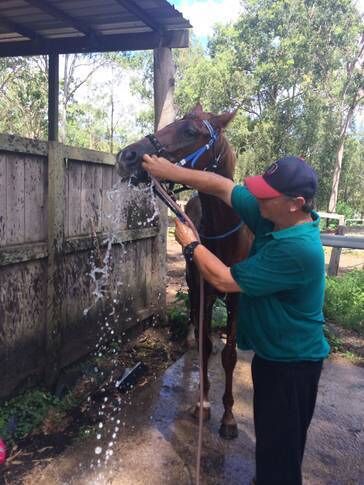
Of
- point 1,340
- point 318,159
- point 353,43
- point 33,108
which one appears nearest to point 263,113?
point 318,159

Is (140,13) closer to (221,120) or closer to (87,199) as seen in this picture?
(87,199)

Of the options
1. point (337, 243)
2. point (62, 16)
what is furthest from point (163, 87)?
point (337, 243)

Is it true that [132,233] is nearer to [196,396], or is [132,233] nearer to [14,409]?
[196,396]

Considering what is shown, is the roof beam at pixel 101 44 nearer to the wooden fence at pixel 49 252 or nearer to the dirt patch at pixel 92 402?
the wooden fence at pixel 49 252

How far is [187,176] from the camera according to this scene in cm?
252

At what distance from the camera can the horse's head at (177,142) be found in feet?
8.45

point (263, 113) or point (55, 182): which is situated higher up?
point (263, 113)

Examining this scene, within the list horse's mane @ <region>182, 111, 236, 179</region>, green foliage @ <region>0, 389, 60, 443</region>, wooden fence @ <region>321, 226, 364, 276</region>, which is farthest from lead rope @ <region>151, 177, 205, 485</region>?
wooden fence @ <region>321, 226, 364, 276</region>

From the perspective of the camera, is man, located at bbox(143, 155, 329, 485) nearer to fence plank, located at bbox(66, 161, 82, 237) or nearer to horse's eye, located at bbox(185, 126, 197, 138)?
horse's eye, located at bbox(185, 126, 197, 138)

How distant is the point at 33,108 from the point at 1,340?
22.5 metres

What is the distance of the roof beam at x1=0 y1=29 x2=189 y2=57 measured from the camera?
479 cm

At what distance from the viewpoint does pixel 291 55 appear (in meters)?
20.8

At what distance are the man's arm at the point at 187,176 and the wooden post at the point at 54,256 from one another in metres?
1.29

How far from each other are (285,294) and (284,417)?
1.84ft
